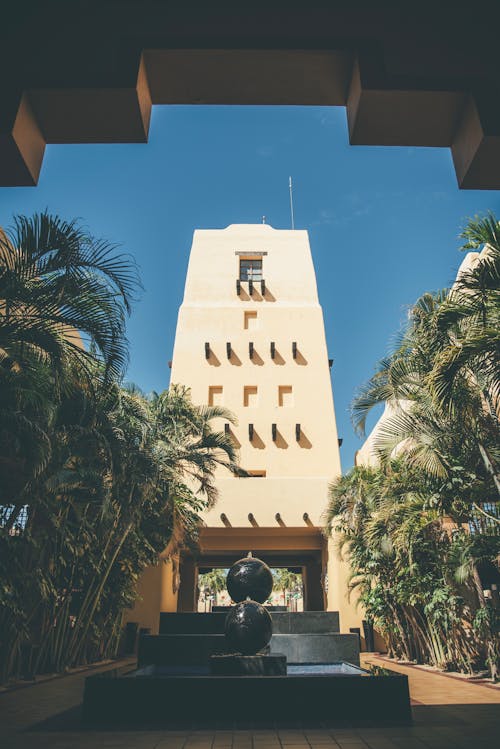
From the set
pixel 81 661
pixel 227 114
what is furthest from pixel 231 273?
pixel 227 114

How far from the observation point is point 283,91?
93.4 inches

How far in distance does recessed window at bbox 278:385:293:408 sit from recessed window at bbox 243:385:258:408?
41.3 inches

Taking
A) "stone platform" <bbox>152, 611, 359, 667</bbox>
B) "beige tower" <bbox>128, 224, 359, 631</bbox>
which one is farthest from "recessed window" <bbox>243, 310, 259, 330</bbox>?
"stone platform" <bbox>152, 611, 359, 667</bbox>

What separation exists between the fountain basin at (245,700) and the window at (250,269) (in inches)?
841

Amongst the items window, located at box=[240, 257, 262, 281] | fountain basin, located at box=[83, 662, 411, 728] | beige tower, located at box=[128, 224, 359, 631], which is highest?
Answer: window, located at box=[240, 257, 262, 281]

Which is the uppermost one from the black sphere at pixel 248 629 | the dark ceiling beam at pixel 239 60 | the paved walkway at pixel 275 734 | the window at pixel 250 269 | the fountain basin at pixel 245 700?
the window at pixel 250 269

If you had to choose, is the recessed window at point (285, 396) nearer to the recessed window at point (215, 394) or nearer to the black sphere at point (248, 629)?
the recessed window at point (215, 394)

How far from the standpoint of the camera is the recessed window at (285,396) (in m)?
22.9

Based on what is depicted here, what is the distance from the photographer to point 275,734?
18.5 ft

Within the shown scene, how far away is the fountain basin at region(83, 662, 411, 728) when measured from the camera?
20.7ft

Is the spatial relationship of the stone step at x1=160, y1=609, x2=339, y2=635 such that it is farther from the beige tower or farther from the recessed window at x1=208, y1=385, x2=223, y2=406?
the recessed window at x1=208, y1=385, x2=223, y2=406

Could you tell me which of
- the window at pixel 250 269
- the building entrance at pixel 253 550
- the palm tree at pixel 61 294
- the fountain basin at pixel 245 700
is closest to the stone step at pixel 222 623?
the building entrance at pixel 253 550

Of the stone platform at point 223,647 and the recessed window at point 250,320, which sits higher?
the recessed window at point 250,320

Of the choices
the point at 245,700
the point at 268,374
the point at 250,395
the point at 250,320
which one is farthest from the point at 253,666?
the point at 250,320
